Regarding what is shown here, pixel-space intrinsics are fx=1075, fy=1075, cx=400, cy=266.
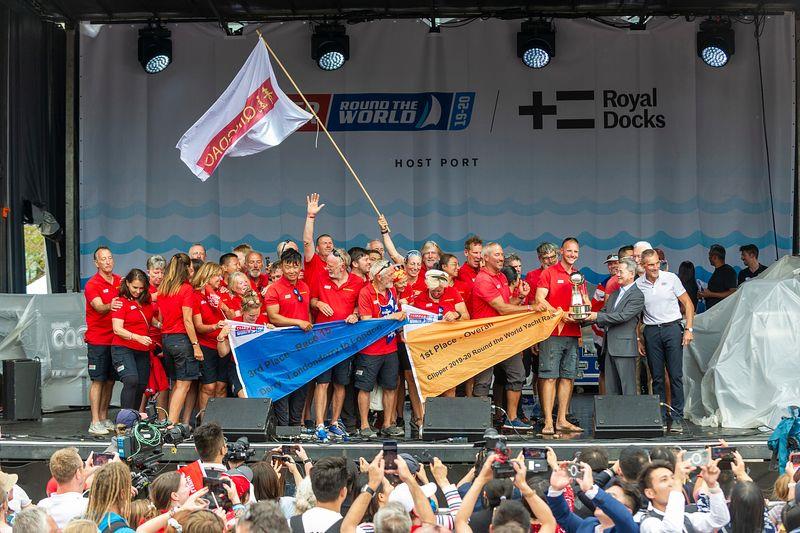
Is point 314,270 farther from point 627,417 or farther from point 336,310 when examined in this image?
point 627,417

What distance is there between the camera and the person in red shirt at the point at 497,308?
33.7 ft

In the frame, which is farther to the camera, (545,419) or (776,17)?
(776,17)

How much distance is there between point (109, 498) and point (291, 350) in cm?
480

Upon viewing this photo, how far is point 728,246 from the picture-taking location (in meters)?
14.5

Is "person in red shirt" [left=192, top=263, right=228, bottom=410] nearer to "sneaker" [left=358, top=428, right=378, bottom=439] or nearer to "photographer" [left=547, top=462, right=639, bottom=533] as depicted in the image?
"sneaker" [left=358, top=428, right=378, bottom=439]

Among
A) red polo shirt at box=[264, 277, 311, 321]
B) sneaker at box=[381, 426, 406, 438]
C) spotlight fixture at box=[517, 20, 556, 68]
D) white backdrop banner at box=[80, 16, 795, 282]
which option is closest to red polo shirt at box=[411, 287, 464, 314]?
red polo shirt at box=[264, 277, 311, 321]

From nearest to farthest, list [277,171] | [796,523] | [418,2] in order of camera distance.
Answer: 1. [796,523]
2. [418,2]
3. [277,171]

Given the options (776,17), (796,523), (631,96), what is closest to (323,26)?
(631,96)

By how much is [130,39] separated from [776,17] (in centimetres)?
881

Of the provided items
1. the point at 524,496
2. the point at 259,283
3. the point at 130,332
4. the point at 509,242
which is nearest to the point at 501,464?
the point at 524,496

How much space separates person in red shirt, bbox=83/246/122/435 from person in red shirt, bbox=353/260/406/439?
2426 mm

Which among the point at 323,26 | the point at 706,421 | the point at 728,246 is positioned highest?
the point at 323,26

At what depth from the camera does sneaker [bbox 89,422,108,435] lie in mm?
10258

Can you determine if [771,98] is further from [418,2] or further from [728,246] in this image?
[418,2]
